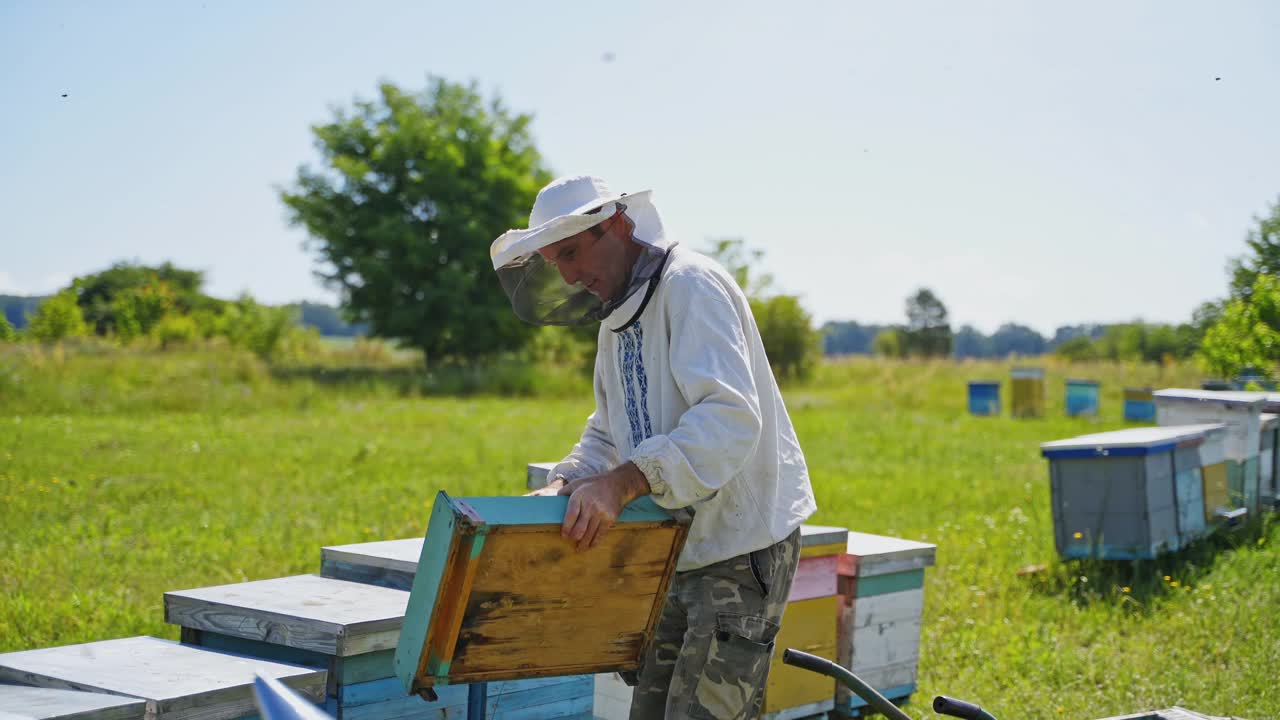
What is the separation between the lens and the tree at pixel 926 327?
7325 cm

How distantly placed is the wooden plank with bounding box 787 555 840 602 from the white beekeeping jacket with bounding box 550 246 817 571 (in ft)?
4.63

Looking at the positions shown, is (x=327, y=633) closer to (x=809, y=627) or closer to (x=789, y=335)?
(x=809, y=627)

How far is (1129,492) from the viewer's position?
5598 mm

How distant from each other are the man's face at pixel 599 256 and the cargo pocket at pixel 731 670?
0.70 m

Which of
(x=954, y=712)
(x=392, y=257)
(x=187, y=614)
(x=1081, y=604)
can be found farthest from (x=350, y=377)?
(x=954, y=712)

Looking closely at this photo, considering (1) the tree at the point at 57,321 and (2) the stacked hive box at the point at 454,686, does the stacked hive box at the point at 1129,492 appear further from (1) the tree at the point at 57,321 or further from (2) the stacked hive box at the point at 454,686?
(1) the tree at the point at 57,321

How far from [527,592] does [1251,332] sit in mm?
8732

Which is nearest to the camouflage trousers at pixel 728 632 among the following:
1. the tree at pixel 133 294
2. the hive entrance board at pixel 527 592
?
the hive entrance board at pixel 527 592

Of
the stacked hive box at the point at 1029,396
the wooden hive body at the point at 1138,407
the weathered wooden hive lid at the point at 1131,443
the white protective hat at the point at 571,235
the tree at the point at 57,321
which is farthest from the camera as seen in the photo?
the stacked hive box at the point at 1029,396

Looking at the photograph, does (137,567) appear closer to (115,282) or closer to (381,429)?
(381,429)

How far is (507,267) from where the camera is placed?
2.28 m

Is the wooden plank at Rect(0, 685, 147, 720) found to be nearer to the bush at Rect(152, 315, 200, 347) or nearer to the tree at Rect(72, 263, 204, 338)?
the tree at Rect(72, 263, 204, 338)

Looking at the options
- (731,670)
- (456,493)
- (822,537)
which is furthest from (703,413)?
(456,493)

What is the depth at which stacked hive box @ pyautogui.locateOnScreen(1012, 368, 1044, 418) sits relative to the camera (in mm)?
16688
